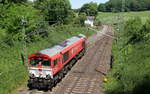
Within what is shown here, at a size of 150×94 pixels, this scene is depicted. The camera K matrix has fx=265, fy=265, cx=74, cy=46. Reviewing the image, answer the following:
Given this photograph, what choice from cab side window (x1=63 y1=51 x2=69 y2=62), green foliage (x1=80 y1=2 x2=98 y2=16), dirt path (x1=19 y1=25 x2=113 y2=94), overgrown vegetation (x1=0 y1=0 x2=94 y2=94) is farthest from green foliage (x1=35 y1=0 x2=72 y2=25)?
green foliage (x1=80 y1=2 x2=98 y2=16)

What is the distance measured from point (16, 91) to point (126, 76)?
35.4 ft

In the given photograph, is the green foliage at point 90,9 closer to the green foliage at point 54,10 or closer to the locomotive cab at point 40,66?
the green foliage at point 54,10

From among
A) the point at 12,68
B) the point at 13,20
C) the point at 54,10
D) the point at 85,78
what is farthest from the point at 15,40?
the point at 54,10

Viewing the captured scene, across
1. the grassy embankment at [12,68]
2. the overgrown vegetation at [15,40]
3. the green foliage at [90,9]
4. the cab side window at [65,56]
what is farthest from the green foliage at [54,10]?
the green foliage at [90,9]

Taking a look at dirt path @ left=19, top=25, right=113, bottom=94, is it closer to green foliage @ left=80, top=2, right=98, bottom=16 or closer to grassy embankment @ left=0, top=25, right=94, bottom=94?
grassy embankment @ left=0, top=25, right=94, bottom=94

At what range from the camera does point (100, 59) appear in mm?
42281

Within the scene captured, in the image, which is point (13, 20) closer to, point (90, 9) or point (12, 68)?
point (12, 68)

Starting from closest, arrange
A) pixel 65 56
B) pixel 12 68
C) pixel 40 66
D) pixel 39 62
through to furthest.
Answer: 1. pixel 40 66
2. pixel 39 62
3. pixel 12 68
4. pixel 65 56

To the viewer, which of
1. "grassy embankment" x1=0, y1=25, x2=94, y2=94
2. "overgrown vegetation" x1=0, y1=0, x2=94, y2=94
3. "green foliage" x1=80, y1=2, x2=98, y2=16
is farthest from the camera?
"green foliage" x1=80, y1=2, x2=98, y2=16

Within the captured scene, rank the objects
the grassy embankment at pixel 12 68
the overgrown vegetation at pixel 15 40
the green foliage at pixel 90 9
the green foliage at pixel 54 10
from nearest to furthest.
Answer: the grassy embankment at pixel 12 68 < the overgrown vegetation at pixel 15 40 < the green foliage at pixel 54 10 < the green foliage at pixel 90 9

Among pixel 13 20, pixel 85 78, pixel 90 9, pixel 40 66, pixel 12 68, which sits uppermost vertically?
pixel 90 9

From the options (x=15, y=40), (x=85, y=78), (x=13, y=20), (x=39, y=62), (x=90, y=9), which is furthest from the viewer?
(x=90, y=9)

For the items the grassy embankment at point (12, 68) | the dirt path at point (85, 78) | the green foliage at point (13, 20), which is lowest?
the dirt path at point (85, 78)

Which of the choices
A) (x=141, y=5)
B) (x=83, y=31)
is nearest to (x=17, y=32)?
(x=83, y=31)
